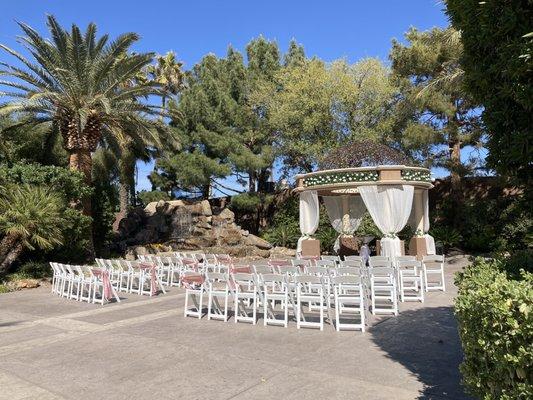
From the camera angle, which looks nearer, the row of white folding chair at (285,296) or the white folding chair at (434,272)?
the row of white folding chair at (285,296)

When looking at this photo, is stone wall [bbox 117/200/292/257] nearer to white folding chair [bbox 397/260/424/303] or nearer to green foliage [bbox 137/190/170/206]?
green foliage [bbox 137/190/170/206]

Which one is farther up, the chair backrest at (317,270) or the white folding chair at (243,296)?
the chair backrest at (317,270)

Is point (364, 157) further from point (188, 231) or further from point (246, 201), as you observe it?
point (188, 231)

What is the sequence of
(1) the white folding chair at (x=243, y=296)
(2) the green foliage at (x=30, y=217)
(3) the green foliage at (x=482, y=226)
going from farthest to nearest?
(3) the green foliage at (x=482, y=226)
(2) the green foliage at (x=30, y=217)
(1) the white folding chair at (x=243, y=296)

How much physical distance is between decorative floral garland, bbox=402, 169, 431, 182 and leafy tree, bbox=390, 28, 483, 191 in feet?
18.9

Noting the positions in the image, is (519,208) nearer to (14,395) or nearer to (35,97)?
(14,395)

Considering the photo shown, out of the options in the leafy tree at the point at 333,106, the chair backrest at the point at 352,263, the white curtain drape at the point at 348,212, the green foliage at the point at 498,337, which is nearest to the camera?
the green foliage at the point at 498,337

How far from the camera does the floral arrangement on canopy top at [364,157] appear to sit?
15.3 metres

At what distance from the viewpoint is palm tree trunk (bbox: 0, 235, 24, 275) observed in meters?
15.4

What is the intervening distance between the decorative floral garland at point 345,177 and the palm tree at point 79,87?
24.4 feet

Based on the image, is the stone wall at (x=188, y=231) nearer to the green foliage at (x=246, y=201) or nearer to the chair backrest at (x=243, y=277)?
the green foliage at (x=246, y=201)

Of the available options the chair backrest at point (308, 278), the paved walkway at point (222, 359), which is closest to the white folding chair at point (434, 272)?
the paved walkway at point (222, 359)

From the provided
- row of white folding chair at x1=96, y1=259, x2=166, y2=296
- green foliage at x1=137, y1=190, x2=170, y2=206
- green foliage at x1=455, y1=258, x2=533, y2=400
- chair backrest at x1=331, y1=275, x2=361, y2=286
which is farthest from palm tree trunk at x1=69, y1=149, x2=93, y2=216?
green foliage at x1=455, y1=258, x2=533, y2=400

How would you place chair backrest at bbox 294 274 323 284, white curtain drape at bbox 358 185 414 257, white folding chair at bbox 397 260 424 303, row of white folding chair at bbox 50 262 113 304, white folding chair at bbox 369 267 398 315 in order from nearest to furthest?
chair backrest at bbox 294 274 323 284, white folding chair at bbox 369 267 398 315, white folding chair at bbox 397 260 424 303, row of white folding chair at bbox 50 262 113 304, white curtain drape at bbox 358 185 414 257
